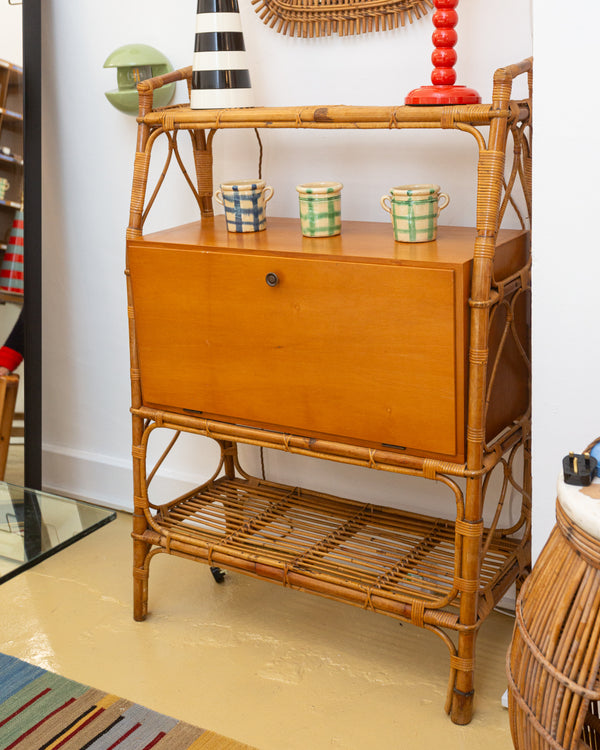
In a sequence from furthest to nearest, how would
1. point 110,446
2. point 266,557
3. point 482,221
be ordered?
1. point 110,446
2. point 266,557
3. point 482,221

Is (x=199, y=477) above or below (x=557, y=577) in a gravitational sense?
below

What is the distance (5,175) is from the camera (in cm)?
262

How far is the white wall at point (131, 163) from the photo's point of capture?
2043 millimetres

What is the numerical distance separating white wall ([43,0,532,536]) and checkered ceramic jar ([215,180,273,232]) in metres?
0.28

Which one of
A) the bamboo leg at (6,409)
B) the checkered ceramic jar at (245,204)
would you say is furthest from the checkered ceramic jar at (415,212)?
the bamboo leg at (6,409)

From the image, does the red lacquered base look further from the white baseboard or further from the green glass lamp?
the white baseboard

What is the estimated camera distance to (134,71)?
241 centimetres

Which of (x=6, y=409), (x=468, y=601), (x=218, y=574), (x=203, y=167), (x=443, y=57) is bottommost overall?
(x=218, y=574)

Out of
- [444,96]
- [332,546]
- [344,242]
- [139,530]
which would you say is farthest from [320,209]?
[139,530]

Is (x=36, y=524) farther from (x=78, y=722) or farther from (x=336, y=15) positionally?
(x=336, y=15)

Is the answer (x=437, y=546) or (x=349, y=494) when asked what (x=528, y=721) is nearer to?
(x=437, y=546)

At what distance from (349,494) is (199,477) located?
20.8 inches

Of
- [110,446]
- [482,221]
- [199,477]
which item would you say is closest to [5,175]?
[110,446]

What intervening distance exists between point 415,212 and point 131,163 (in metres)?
1.14
